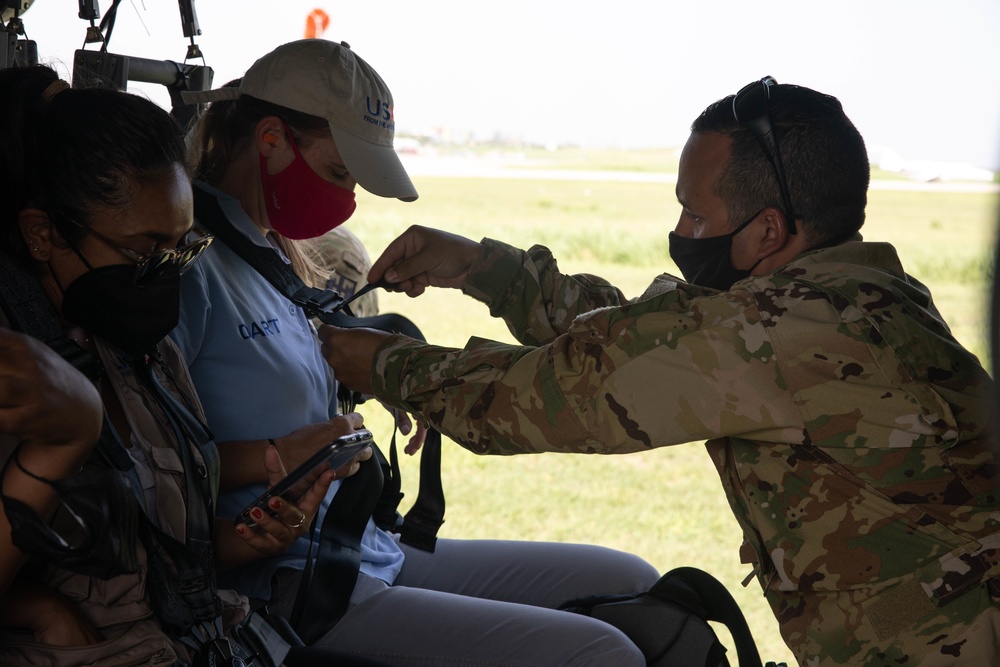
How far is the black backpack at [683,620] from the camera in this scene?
6.65 feet

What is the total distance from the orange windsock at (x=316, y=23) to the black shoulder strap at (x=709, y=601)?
2220mm

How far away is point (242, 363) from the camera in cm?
203

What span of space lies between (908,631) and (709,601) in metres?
0.50

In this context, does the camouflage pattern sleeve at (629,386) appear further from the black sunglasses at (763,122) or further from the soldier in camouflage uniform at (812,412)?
the black sunglasses at (763,122)

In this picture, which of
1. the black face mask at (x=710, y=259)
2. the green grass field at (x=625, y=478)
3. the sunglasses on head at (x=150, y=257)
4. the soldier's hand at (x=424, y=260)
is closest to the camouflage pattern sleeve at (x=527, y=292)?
the soldier's hand at (x=424, y=260)

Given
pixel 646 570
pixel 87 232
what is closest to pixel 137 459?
pixel 87 232

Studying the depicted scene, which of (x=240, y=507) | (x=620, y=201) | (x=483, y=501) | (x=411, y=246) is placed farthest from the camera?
(x=620, y=201)

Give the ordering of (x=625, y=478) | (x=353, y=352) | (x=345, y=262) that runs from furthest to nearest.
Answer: (x=625, y=478), (x=345, y=262), (x=353, y=352)

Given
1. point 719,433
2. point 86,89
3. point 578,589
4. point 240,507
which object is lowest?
point 578,589

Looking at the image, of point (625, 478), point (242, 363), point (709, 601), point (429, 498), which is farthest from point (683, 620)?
point (625, 478)

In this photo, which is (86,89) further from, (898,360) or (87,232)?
(898,360)

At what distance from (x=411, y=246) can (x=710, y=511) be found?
359 cm

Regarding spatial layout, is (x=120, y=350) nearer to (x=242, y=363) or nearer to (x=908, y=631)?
(x=242, y=363)

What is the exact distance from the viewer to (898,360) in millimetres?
1646
